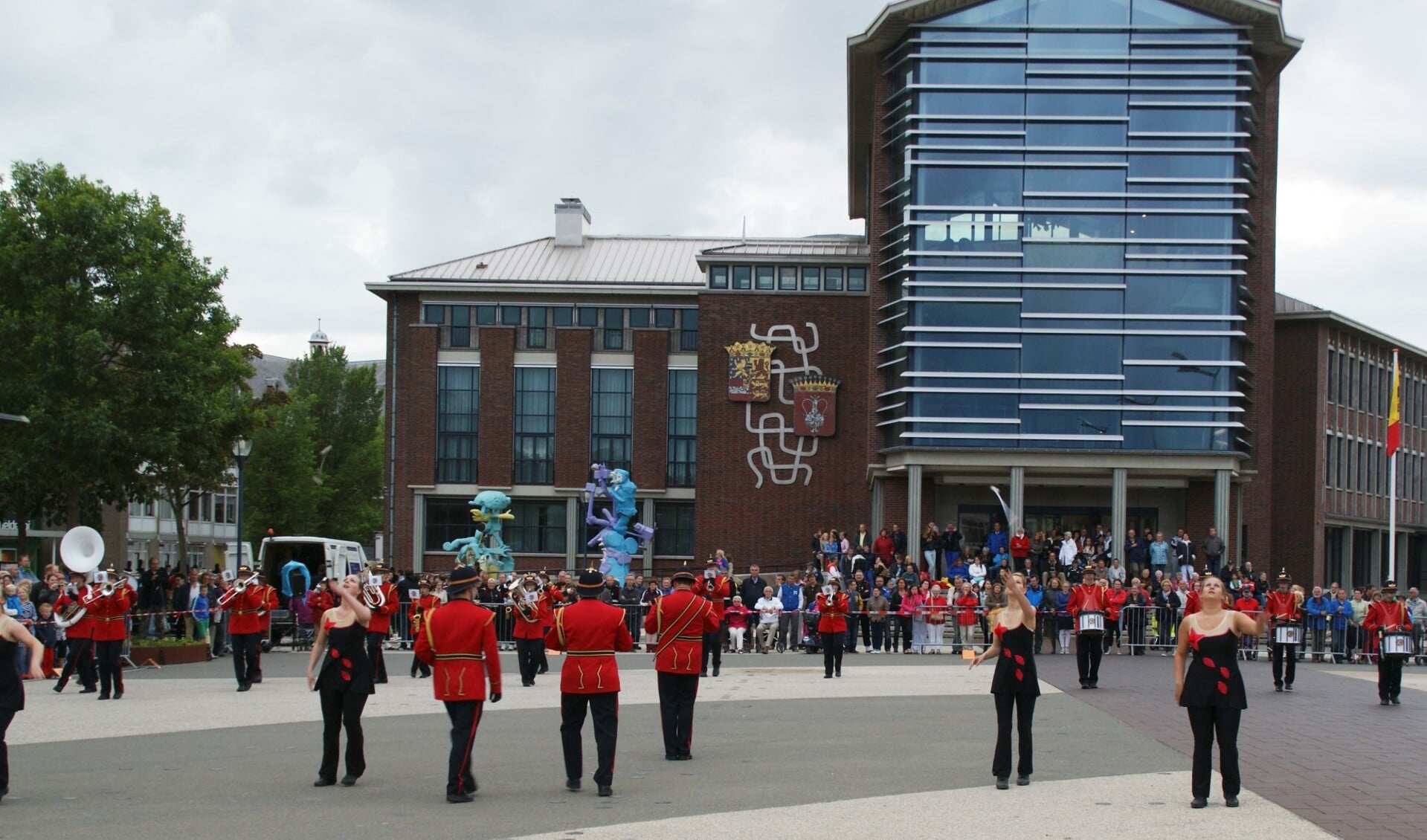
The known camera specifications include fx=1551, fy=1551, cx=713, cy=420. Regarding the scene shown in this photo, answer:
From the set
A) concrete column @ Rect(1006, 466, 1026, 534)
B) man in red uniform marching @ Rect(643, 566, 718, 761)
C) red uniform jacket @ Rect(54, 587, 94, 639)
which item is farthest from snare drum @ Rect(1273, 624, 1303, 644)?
concrete column @ Rect(1006, 466, 1026, 534)

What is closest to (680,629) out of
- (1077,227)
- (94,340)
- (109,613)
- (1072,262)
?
(109,613)

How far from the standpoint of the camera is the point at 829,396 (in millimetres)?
56406

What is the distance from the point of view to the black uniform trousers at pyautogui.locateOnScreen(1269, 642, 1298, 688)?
23.2m

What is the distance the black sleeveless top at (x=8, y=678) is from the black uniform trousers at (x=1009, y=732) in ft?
24.4

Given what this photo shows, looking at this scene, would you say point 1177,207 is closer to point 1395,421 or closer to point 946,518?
point 1395,421

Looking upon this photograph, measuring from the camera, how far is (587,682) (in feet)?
39.5

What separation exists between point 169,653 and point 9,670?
18.4 metres

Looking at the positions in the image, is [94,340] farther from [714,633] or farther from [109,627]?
[714,633]

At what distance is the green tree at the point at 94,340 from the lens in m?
38.8

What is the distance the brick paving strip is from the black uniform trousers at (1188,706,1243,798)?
459mm

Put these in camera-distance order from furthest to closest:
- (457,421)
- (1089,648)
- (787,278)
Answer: (457,421) → (787,278) → (1089,648)

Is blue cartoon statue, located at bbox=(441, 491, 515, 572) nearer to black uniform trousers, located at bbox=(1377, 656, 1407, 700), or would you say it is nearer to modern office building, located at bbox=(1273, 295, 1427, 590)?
black uniform trousers, located at bbox=(1377, 656, 1407, 700)

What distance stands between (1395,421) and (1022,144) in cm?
1383

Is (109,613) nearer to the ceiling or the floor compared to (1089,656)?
nearer to the ceiling
